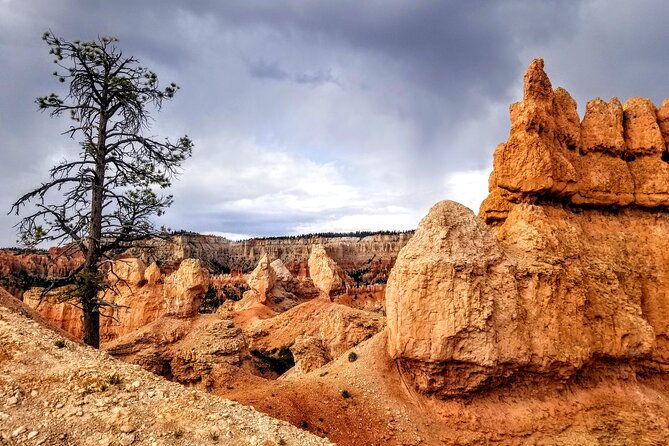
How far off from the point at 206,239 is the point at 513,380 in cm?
15612

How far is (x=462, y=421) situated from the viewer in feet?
49.6

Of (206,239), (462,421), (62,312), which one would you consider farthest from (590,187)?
(206,239)

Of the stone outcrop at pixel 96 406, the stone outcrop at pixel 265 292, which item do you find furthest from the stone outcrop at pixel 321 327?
the stone outcrop at pixel 96 406

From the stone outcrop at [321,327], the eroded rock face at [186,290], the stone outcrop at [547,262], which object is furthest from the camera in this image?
the eroded rock face at [186,290]

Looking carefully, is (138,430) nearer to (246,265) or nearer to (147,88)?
(147,88)

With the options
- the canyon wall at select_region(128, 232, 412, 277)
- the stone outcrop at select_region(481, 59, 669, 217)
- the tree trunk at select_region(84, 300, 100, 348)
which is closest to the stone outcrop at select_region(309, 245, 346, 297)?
the stone outcrop at select_region(481, 59, 669, 217)

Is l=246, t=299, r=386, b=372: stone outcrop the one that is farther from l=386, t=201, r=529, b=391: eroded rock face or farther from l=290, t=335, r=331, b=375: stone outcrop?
l=386, t=201, r=529, b=391: eroded rock face

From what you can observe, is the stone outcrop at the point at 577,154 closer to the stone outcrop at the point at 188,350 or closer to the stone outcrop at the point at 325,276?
the stone outcrop at the point at 188,350

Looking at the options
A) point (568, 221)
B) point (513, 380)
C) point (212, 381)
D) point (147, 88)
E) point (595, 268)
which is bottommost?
point (212, 381)

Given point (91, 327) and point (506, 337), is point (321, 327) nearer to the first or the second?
point (506, 337)

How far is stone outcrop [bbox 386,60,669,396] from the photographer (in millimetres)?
15125

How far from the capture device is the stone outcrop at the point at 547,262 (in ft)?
49.6

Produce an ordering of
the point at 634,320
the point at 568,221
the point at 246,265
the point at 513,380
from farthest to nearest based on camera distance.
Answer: the point at 246,265, the point at 568,221, the point at 634,320, the point at 513,380

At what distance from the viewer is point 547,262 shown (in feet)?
53.5
